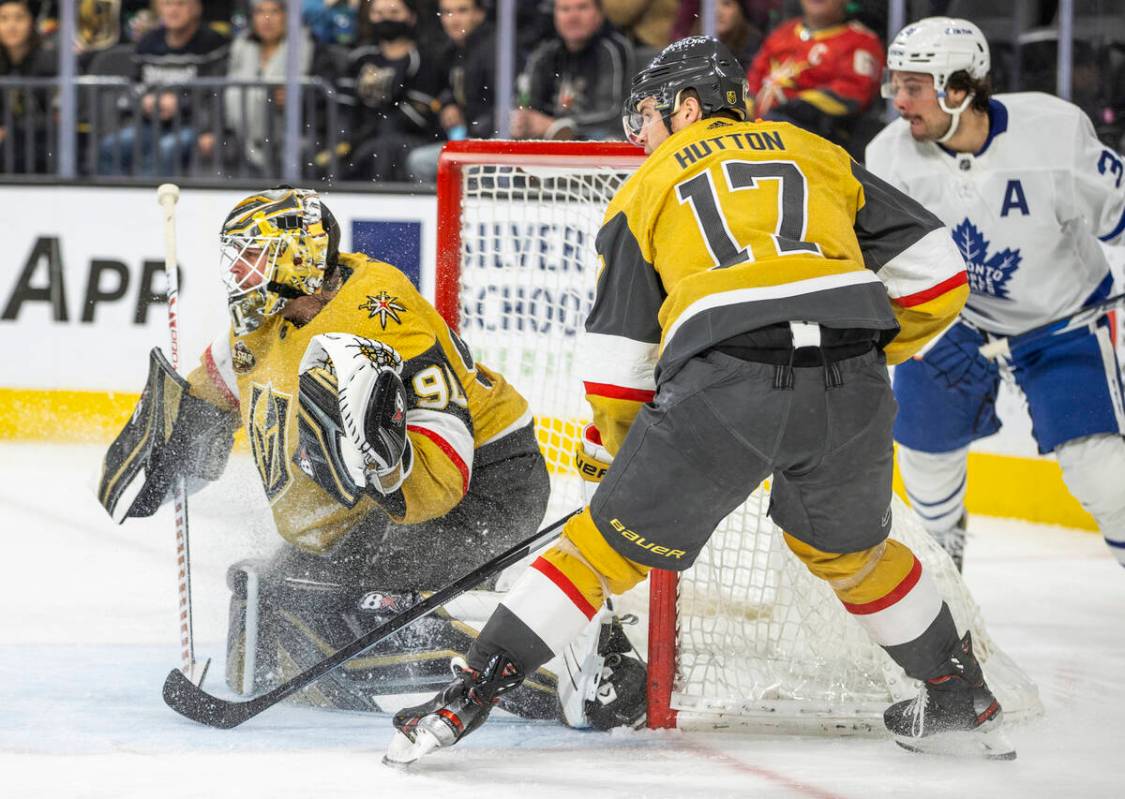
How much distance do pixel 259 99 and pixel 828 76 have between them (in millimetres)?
2125

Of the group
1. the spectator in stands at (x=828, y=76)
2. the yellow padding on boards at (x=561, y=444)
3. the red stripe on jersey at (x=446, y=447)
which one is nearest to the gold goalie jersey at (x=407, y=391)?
the red stripe on jersey at (x=446, y=447)

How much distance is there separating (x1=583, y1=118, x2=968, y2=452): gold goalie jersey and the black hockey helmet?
44 mm

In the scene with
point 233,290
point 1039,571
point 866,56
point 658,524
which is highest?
point 866,56

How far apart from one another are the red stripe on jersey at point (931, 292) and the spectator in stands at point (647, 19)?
11.6 ft

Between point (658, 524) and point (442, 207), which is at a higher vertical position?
point (442, 207)

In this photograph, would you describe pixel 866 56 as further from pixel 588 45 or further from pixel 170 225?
pixel 170 225

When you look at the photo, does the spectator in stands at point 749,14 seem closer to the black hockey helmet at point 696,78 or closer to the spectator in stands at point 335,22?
the spectator in stands at point 335,22

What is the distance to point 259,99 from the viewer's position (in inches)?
235

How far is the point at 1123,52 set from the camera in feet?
17.3

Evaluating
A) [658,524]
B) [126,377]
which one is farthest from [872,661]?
[126,377]

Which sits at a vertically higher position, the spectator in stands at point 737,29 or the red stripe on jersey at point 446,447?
the spectator in stands at point 737,29

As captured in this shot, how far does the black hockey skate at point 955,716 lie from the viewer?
8.14 ft

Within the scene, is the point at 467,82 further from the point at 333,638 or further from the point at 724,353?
the point at 724,353

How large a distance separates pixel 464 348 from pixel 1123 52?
3.34 m
